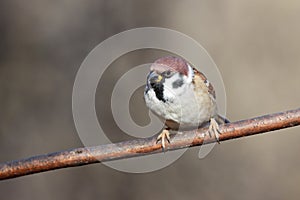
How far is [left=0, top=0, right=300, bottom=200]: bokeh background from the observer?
15.0 ft

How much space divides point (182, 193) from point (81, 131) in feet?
3.07

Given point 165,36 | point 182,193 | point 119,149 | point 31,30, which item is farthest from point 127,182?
point 119,149

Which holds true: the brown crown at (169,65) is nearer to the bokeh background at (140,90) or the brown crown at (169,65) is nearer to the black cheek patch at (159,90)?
the black cheek patch at (159,90)

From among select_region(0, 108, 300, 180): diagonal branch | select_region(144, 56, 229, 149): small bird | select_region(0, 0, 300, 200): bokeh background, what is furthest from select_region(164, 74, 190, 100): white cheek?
select_region(0, 0, 300, 200): bokeh background

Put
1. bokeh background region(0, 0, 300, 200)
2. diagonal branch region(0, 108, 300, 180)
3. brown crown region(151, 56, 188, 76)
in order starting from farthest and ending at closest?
bokeh background region(0, 0, 300, 200), brown crown region(151, 56, 188, 76), diagonal branch region(0, 108, 300, 180)

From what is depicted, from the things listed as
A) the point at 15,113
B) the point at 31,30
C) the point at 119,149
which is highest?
the point at 31,30

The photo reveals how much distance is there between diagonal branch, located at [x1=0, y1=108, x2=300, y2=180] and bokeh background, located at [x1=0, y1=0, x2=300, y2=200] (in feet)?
9.53

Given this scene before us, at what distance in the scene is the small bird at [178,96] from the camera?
7.30ft

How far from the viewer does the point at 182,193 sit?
14.9 feet

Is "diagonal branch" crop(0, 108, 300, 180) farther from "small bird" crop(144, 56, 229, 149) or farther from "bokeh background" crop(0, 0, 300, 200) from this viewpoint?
"bokeh background" crop(0, 0, 300, 200)

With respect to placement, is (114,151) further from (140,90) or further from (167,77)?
(140,90)

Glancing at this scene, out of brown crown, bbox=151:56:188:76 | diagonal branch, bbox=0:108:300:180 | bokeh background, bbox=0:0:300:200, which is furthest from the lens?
bokeh background, bbox=0:0:300:200

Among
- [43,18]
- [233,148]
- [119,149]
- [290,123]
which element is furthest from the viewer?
[43,18]

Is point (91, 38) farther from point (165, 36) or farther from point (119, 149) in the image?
point (119, 149)
